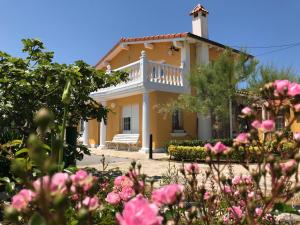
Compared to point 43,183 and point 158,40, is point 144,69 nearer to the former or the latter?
point 158,40

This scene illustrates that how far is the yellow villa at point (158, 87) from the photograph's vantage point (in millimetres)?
16094

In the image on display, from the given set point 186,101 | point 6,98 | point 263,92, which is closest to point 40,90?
point 6,98

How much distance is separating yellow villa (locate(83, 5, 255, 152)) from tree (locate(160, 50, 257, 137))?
154cm

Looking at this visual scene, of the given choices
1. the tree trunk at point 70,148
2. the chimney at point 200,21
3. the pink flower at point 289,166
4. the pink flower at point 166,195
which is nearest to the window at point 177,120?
the chimney at point 200,21

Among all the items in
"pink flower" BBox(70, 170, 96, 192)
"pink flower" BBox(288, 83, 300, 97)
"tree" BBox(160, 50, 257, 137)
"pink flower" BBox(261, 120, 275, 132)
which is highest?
"tree" BBox(160, 50, 257, 137)

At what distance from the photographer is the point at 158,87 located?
16.0m

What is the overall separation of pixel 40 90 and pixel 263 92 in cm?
463

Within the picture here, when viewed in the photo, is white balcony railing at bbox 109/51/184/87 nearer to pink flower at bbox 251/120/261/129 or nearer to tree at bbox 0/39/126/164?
tree at bbox 0/39/126/164

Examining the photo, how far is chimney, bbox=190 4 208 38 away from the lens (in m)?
19.1

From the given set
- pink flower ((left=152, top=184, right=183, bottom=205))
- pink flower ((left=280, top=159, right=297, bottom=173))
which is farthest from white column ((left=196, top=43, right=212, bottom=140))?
pink flower ((left=152, top=184, right=183, bottom=205))

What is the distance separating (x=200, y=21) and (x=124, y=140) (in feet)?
25.9

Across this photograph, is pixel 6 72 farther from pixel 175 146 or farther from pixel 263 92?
pixel 175 146

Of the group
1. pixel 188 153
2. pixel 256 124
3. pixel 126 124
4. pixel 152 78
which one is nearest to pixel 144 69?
pixel 152 78

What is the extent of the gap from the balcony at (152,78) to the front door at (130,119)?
1.39 meters
